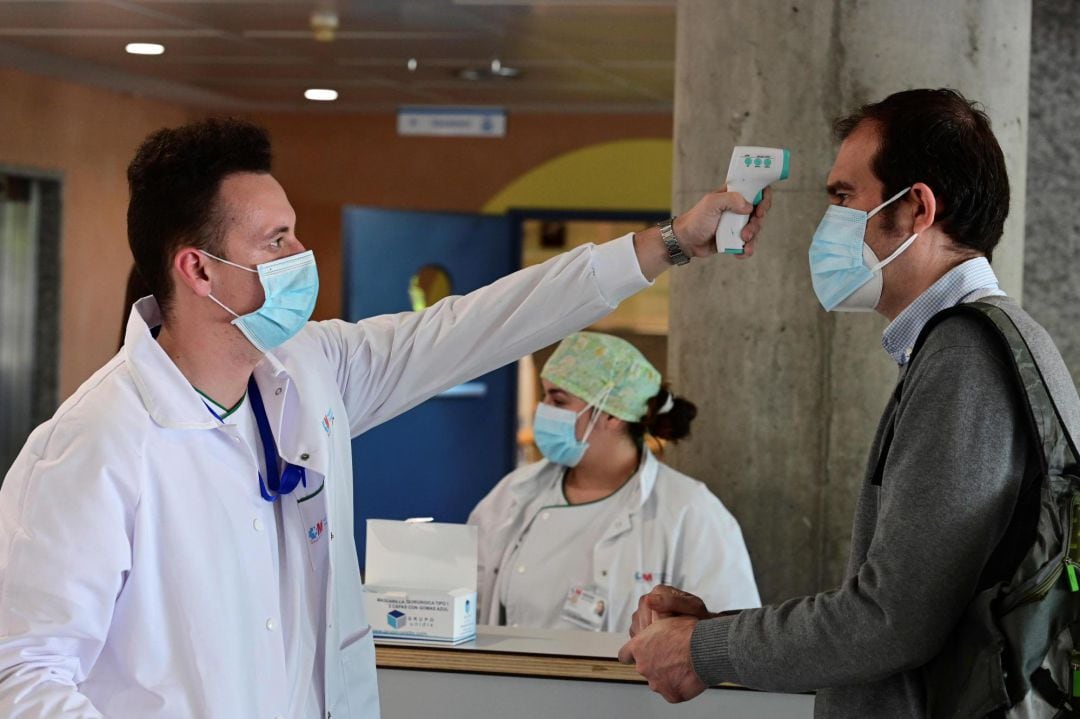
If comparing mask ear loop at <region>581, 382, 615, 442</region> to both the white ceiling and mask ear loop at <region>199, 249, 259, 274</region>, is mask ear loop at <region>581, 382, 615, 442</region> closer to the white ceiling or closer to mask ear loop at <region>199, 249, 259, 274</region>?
mask ear loop at <region>199, 249, 259, 274</region>

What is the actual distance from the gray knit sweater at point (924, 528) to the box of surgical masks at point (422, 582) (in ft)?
2.94

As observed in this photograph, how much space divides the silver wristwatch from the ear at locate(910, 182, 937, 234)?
42 centimetres

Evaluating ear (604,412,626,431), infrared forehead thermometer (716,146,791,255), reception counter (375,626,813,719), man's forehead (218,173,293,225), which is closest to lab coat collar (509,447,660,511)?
ear (604,412,626,431)

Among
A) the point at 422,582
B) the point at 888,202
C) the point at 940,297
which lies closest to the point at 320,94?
the point at 422,582

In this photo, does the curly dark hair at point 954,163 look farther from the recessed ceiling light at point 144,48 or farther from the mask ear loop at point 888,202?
the recessed ceiling light at point 144,48

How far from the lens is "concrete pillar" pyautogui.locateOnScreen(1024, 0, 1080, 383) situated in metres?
4.73

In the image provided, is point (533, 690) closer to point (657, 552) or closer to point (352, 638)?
point (352, 638)

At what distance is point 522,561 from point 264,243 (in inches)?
72.4

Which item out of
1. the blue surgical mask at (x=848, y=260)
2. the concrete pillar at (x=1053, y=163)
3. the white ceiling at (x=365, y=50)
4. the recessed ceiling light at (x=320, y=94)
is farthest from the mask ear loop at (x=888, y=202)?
the recessed ceiling light at (x=320, y=94)

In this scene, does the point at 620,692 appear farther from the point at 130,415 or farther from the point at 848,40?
the point at 848,40

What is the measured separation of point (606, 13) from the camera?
5574 mm

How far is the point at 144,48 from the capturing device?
7.04 meters

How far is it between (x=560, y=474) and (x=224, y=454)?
6.82ft

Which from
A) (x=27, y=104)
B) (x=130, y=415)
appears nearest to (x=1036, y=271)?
(x=130, y=415)
